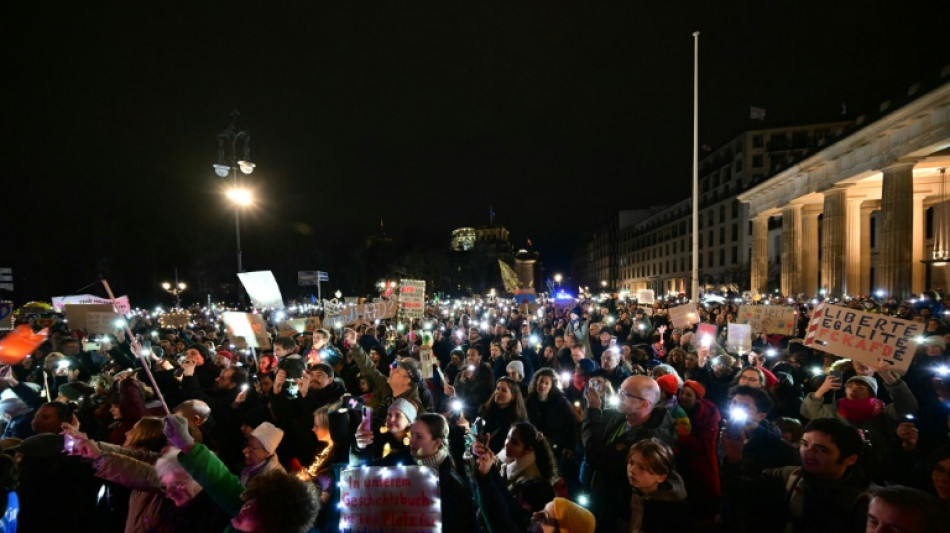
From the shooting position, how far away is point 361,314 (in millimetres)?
13938

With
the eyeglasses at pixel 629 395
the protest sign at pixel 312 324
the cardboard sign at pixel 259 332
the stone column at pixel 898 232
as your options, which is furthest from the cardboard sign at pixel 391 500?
the stone column at pixel 898 232

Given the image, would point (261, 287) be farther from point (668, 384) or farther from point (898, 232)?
point (898, 232)

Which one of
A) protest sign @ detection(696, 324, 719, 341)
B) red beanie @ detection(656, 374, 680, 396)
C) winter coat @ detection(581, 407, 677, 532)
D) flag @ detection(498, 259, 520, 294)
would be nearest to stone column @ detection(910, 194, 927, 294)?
flag @ detection(498, 259, 520, 294)

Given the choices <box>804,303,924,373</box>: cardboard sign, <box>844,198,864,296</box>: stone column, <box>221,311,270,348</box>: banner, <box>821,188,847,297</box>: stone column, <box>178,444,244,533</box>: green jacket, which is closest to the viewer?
<box>178,444,244,533</box>: green jacket

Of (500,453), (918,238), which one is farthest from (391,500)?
(918,238)

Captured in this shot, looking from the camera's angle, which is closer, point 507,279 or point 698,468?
point 698,468

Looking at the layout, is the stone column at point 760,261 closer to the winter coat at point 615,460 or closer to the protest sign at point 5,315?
the winter coat at point 615,460

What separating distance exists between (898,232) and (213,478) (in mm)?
28110

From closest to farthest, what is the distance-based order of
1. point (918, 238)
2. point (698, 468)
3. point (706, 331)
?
1. point (698, 468)
2. point (706, 331)
3. point (918, 238)

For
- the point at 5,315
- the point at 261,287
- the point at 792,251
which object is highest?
the point at 792,251

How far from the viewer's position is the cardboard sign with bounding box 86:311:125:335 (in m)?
11.8

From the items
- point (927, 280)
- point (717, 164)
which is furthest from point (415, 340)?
point (717, 164)

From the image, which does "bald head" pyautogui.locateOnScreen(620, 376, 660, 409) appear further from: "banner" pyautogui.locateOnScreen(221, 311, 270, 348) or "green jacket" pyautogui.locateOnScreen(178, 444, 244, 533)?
"banner" pyautogui.locateOnScreen(221, 311, 270, 348)

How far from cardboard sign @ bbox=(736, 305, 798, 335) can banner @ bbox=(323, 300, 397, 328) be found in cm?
904
